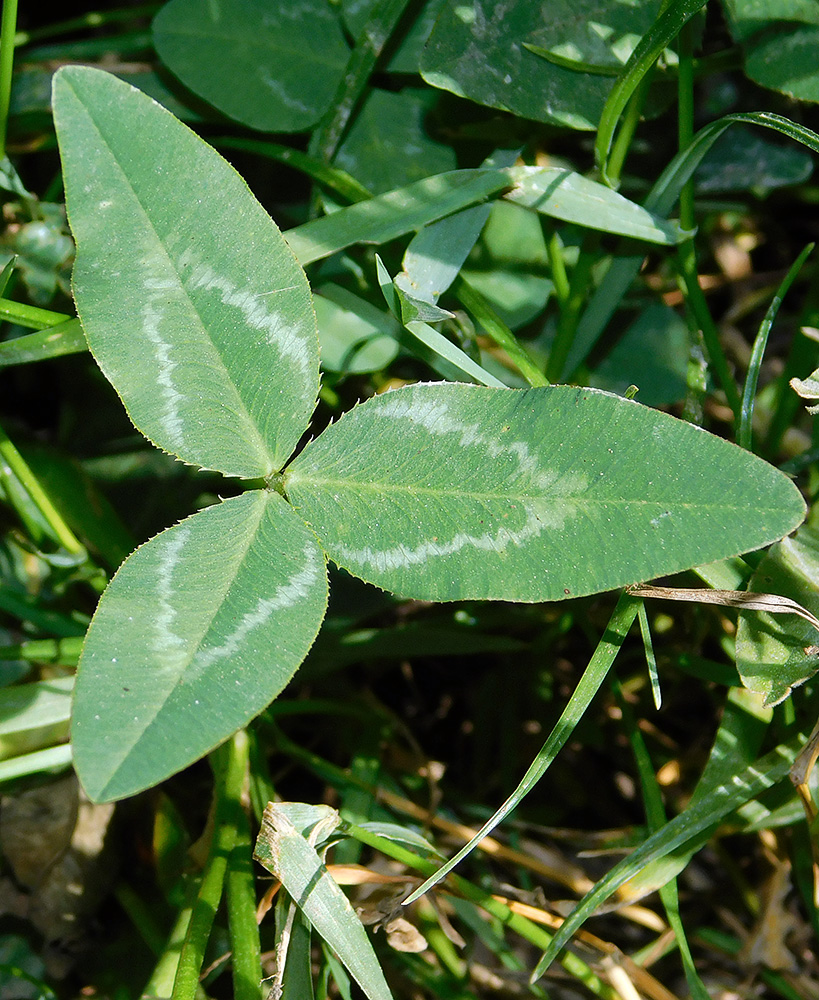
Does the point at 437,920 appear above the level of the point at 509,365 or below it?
below

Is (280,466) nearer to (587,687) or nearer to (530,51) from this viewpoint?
(587,687)

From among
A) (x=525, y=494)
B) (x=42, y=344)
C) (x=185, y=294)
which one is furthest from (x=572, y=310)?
(x=42, y=344)

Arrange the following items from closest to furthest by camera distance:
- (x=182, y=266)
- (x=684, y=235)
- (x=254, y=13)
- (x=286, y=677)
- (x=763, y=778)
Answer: (x=286, y=677) → (x=182, y=266) → (x=763, y=778) → (x=684, y=235) → (x=254, y=13)

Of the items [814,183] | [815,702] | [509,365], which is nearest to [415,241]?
[509,365]

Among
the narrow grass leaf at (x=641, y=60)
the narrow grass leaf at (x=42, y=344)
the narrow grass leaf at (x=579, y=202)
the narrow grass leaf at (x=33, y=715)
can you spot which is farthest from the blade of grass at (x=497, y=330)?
the narrow grass leaf at (x=33, y=715)

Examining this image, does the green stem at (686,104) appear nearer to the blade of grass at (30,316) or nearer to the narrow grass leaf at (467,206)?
the narrow grass leaf at (467,206)

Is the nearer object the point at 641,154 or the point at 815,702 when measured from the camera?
the point at 815,702

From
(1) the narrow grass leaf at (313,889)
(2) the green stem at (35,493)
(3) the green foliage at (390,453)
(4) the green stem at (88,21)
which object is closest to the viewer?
(3) the green foliage at (390,453)

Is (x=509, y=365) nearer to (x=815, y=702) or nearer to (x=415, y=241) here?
(x=415, y=241)
